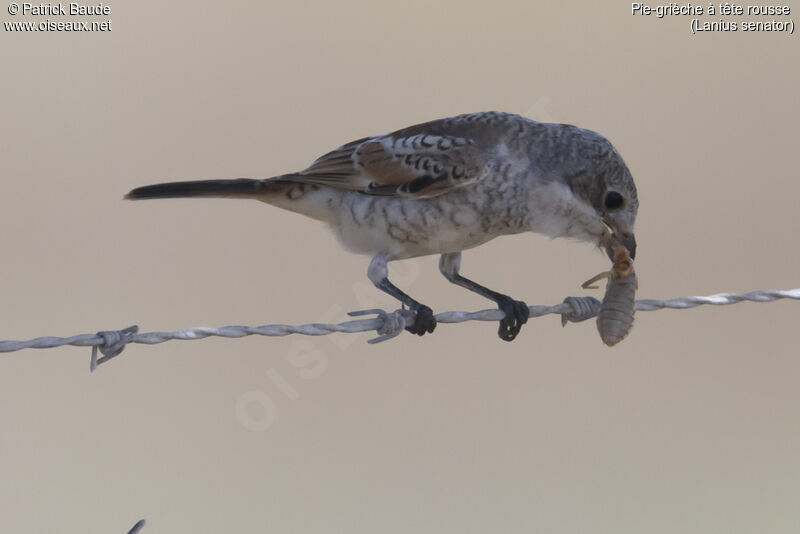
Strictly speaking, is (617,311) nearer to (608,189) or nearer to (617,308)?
(617,308)

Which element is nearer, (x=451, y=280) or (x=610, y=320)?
(x=610, y=320)

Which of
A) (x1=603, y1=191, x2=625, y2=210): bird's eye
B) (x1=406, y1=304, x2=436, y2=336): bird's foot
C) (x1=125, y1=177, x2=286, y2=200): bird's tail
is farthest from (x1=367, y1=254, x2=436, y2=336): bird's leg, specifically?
(x1=603, y1=191, x2=625, y2=210): bird's eye

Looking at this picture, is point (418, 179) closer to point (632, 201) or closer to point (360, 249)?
point (360, 249)

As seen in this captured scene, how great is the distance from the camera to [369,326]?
3664mm

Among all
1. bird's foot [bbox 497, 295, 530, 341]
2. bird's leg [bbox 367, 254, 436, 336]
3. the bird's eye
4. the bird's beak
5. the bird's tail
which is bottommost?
bird's foot [bbox 497, 295, 530, 341]

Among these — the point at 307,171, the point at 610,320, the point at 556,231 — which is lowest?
the point at 610,320

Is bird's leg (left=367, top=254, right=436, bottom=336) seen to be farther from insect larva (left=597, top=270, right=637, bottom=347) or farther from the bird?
insect larva (left=597, top=270, right=637, bottom=347)

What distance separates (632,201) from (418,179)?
3.15ft

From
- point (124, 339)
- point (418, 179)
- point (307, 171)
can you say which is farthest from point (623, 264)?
point (124, 339)

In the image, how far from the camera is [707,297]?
3.78m

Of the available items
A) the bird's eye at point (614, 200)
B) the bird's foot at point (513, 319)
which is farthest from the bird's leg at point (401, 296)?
the bird's eye at point (614, 200)

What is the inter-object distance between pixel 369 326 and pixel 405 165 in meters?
1.14

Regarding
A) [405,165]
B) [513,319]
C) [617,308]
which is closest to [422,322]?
[513,319]

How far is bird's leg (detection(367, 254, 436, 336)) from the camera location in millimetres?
4270
